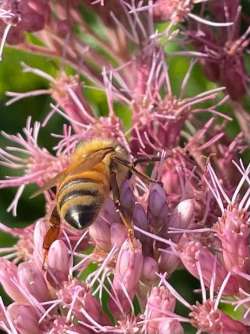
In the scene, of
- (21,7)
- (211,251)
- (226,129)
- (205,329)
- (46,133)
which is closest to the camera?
(205,329)

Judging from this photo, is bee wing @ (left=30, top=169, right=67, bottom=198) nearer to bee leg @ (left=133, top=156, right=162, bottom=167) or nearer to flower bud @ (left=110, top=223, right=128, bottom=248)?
flower bud @ (left=110, top=223, right=128, bottom=248)

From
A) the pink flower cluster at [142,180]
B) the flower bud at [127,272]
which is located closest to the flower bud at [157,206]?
the pink flower cluster at [142,180]

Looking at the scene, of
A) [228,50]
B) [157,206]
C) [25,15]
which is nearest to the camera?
[157,206]

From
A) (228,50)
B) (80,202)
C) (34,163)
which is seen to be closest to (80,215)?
(80,202)

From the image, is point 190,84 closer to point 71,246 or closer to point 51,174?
point 51,174

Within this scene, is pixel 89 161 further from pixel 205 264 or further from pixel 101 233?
pixel 205 264

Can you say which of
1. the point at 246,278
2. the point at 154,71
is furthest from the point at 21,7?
the point at 246,278
